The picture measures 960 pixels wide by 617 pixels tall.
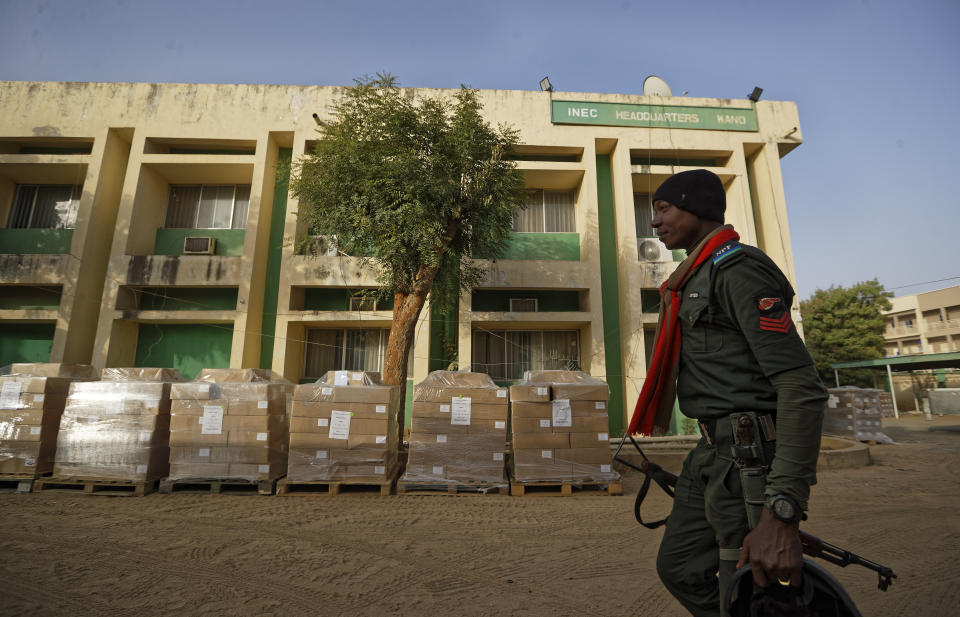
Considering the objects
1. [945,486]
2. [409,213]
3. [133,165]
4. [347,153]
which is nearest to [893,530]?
[945,486]

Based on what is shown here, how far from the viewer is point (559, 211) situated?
13.3 meters

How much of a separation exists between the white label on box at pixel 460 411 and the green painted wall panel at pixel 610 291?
641cm

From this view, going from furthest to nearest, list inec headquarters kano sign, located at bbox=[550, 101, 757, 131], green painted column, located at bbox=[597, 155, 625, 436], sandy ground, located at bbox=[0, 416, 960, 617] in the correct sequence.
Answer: inec headquarters kano sign, located at bbox=[550, 101, 757, 131] → green painted column, located at bbox=[597, 155, 625, 436] → sandy ground, located at bbox=[0, 416, 960, 617]

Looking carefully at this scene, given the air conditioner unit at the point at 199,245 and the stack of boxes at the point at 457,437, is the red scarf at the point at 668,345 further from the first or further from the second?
the air conditioner unit at the point at 199,245

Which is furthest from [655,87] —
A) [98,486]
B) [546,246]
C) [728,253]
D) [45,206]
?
[45,206]

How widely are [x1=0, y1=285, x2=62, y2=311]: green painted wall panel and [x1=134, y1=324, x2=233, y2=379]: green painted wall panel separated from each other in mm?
2215

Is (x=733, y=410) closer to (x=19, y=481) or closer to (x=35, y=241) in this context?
(x=19, y=481)

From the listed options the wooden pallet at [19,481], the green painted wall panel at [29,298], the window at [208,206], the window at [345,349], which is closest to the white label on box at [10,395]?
the wooden pallet at [19,481]

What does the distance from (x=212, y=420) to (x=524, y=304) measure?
26.7 feet

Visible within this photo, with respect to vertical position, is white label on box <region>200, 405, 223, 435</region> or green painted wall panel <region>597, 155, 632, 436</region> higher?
green painted wall panel <region>597, 155, 632, 436</region>

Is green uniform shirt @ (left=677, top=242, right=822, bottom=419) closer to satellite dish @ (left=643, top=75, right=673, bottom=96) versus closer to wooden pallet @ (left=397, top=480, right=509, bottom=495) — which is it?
wooden pallet @ (left=397, top=480, right=509, bottom=495)

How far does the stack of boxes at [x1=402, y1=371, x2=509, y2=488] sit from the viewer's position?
6035 mm

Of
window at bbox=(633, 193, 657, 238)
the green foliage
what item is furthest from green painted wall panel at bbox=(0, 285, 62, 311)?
window at bbox=(633, 193, 657, 238)

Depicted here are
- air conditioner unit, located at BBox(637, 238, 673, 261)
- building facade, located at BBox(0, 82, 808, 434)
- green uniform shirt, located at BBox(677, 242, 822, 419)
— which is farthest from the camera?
air conditioner unit, located at BBox(637, 238, 673, 261)
